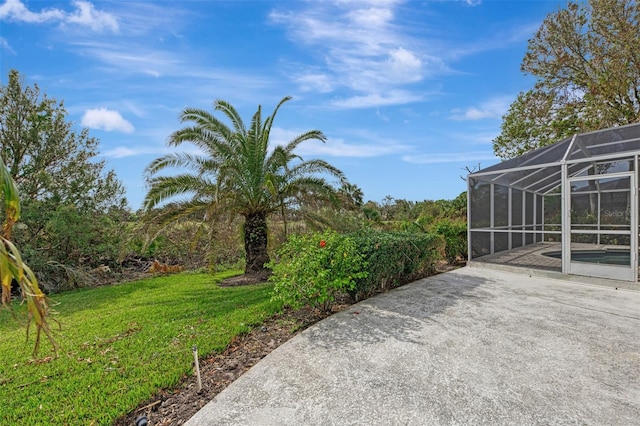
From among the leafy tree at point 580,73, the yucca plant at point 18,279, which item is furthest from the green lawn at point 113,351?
the leafy tree at point 580,73

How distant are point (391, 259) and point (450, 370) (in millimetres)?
3181

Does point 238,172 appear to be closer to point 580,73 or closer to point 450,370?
point 450,370

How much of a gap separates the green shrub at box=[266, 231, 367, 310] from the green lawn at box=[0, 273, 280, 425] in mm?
→ 848

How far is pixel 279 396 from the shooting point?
3.35 metres

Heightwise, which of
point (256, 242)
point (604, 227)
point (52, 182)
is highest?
point (52, 182)

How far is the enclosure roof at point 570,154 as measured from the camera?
8.81 meters

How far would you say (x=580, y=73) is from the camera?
1422 centimetres

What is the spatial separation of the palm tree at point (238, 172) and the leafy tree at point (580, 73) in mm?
12040

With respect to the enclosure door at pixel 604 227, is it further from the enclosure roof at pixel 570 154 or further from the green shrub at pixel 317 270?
the green shrub at pixel 317 270

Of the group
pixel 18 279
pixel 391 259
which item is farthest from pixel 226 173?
pixel 18 279

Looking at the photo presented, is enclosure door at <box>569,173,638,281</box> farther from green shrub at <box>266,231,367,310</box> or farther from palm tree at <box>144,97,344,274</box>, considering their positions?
palm tree at <box>144,97,344,274</box>

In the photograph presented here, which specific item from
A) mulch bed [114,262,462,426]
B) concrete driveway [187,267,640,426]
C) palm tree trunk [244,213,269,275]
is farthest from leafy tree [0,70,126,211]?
concrete driveway [187,267,640,426]

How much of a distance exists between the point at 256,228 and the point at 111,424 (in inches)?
263

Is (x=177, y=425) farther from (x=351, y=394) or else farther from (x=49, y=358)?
(x=49, y=358)
